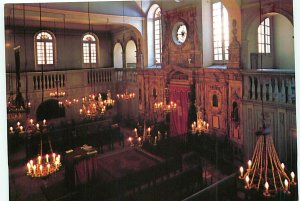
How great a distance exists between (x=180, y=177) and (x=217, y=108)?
4.82ft

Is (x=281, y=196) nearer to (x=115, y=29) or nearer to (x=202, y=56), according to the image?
(x=202, y=56)

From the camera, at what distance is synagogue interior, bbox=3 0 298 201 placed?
489cm

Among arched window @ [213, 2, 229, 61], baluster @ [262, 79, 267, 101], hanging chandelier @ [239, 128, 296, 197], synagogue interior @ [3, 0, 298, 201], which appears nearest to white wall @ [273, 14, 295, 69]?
synagogue interior @ [3, 0, 298, 201]

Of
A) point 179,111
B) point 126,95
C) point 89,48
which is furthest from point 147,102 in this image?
point 89,48

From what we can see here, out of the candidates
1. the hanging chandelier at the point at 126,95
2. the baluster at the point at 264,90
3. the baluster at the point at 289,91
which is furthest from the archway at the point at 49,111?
the baluster at the point at 289,91

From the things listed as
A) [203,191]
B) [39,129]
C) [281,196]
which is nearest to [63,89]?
[39,129]

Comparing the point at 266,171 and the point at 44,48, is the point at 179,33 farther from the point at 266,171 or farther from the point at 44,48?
the point at 266,171

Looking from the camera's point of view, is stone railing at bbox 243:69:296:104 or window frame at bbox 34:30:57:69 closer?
stone railing at bbox 243:69:296:104

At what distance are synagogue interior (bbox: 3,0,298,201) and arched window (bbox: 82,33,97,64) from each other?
0.02 m

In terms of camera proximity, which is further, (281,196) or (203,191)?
(203,191)

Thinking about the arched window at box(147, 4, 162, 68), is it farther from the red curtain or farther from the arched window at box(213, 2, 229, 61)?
the arched window at box(213, 2, 229, 61)

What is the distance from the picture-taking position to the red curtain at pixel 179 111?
5.51 m

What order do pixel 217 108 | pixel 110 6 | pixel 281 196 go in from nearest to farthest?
1. pixel 281 196
2. pixel 110 6
3. pixel 217 108

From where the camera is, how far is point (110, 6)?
16.7ft
